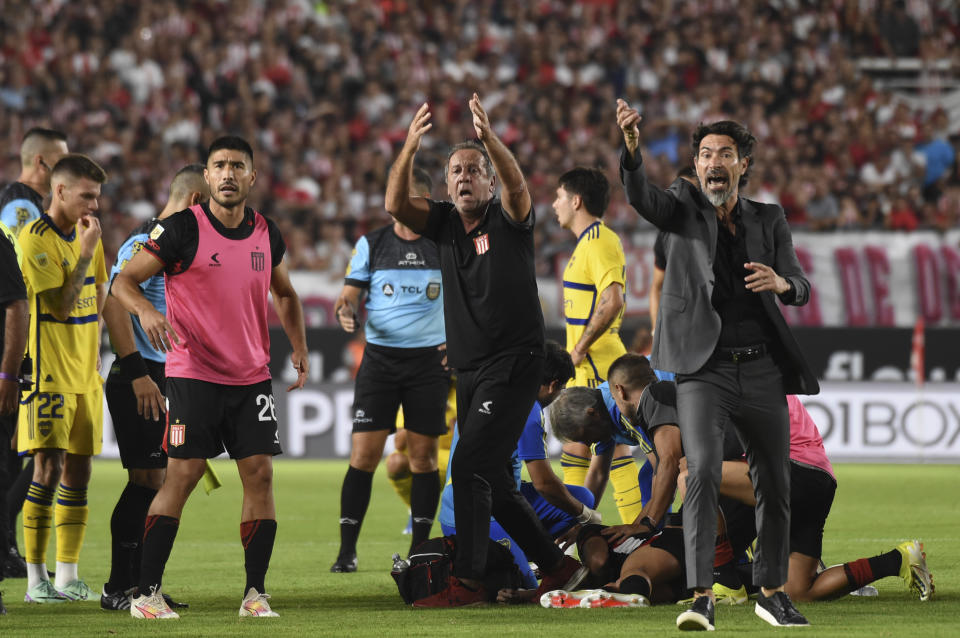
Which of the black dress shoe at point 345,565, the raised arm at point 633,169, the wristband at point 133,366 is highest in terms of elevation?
the raised arm at point 633,169

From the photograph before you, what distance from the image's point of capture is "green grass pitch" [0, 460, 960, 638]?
578 centimetres

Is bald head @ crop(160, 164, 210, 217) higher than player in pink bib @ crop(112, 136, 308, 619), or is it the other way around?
bald head @ crop(160, 164, 210, 217)

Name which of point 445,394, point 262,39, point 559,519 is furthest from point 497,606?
point 262,39

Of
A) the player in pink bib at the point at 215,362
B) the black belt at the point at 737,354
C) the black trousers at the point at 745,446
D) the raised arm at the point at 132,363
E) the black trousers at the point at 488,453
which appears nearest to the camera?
the black trousers at the point at 745,446

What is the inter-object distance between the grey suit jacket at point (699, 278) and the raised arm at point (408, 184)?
1153 millimetres

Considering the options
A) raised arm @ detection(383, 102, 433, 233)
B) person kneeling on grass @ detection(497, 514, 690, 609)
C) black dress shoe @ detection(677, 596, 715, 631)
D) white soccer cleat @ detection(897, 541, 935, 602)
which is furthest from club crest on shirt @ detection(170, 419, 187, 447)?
white soccer cleat @ detection(897, 541, 935, 602)

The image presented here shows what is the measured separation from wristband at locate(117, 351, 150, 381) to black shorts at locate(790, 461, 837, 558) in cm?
335

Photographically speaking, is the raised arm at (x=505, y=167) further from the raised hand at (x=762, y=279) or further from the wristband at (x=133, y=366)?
the wristband at (x=133, y=366)

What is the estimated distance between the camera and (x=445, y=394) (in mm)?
9219

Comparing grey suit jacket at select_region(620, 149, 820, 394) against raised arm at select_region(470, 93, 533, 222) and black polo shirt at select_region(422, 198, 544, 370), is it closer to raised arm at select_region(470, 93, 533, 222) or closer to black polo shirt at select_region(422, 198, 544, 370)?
raised arm at select_region(470, 93, 533, 222)

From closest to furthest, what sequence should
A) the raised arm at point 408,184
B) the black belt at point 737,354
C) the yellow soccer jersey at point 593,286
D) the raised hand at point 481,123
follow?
1. the black belt at point 737,354
2. the raised hand at point 481,123
3. the raised arm at point 408,184
4. the yellow soccer jersey at point 593,286

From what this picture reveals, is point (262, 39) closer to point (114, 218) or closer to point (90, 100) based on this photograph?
point (90, 100)

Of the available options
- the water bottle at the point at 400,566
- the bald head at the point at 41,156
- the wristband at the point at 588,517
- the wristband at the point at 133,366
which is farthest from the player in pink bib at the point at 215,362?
the bald head at the point at 41,156

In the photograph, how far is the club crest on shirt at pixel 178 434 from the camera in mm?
6363
